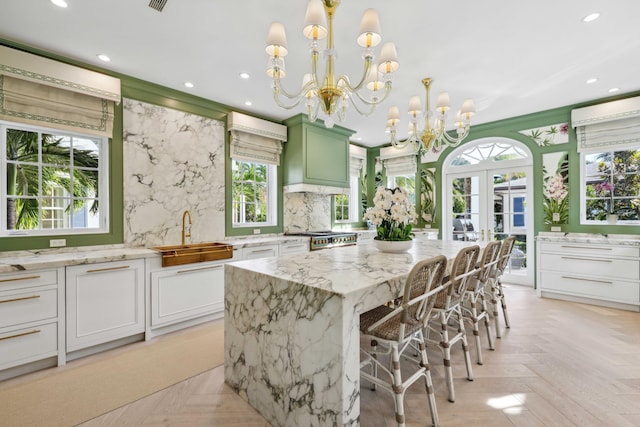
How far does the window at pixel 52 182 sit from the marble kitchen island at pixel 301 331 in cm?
202

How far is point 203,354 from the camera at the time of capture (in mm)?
2459

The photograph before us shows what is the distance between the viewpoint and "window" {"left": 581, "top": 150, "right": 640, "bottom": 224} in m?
3.67

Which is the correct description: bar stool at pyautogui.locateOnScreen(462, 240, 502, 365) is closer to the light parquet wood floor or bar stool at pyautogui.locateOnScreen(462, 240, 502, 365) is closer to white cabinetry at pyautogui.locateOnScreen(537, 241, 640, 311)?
the light parquet wood floor

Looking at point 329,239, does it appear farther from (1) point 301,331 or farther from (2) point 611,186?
(2) point 611,186

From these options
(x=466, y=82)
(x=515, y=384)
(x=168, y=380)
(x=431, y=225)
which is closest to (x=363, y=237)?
(x=431, y=225)

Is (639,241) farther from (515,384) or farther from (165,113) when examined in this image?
(165,113)

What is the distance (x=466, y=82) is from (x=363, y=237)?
9.82 feet

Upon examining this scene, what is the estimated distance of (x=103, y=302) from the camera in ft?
8.00

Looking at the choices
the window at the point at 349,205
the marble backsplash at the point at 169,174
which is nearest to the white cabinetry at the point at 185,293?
the marble backsplash at the point at 169,174

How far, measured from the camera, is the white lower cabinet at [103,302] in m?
2.29

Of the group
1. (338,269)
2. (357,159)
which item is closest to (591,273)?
(338,269)

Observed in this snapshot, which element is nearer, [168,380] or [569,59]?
[168,380]

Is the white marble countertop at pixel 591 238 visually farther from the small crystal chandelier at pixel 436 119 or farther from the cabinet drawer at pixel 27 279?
the cabinet drawer at pixel 27 279

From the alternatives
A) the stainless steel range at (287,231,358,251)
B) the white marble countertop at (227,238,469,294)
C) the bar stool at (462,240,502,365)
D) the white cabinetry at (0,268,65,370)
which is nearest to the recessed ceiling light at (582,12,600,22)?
the bar stool at (462,240,502,365)
